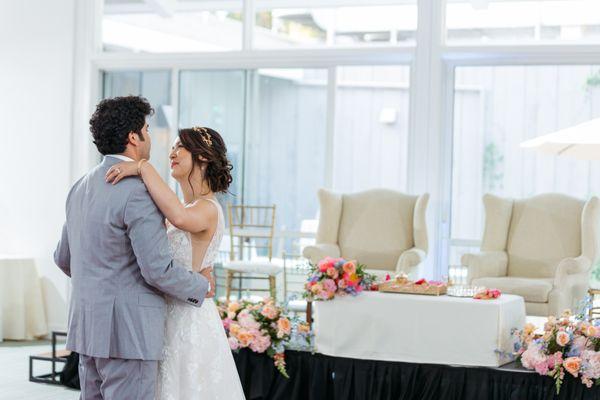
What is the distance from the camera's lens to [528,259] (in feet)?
22.4

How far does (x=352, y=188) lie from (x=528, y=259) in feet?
11.4

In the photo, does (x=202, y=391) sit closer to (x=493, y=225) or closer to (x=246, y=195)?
(x=493, y=225)

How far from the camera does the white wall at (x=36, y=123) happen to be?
8.13m

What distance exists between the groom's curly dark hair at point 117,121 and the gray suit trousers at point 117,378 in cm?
64

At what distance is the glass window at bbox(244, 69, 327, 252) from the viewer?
26.2ft

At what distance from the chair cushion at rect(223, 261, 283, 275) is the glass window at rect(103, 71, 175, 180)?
1235 millimetres

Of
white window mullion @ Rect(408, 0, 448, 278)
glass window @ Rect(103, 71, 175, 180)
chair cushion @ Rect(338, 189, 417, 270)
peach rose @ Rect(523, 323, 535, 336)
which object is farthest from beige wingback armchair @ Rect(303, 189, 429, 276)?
peach rose @ Rect(523, 323, 535, 336)

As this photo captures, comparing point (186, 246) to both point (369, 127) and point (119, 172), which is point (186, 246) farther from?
point (369, 127)

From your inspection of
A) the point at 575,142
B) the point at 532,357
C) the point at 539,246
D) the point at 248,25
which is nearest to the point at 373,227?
the point at 539,246

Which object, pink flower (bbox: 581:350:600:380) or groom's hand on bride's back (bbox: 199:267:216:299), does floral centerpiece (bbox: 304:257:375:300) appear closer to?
pink flower (bbox: 581:350:600:380)

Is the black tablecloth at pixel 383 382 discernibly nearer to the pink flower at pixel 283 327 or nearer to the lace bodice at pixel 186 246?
the pink flower at pixel 283 327

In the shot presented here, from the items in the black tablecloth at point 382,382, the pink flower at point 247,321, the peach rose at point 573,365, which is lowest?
the black tablecloth at point 382,382

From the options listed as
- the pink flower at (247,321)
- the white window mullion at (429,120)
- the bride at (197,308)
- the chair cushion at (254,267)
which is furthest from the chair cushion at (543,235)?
the bride at (197,308)

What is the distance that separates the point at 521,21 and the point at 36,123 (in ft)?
14.1
